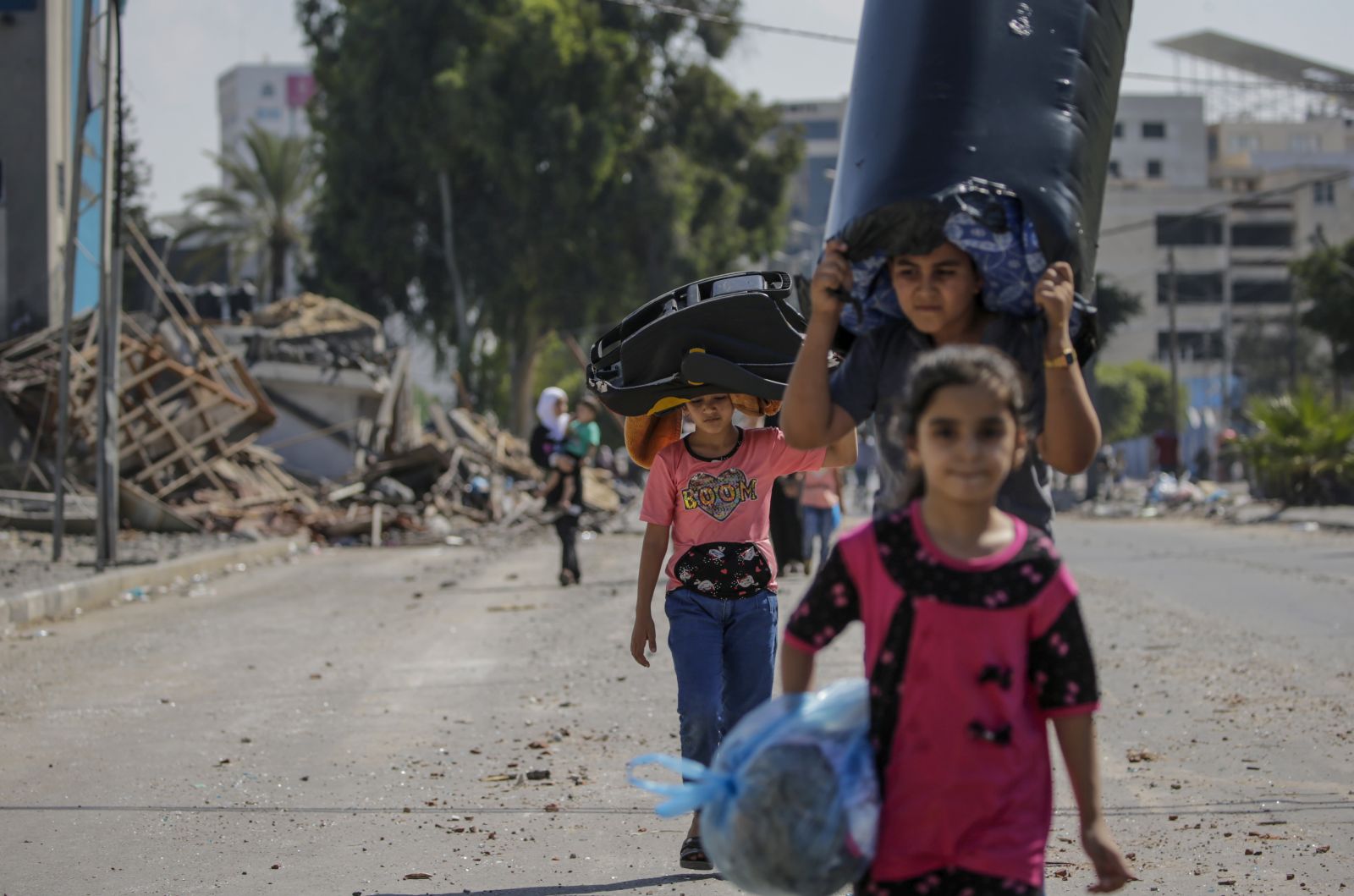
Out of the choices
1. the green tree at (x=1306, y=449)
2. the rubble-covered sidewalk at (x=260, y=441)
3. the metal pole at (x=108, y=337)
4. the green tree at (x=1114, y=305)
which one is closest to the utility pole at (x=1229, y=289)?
the green tree at (x=1114, y=305)

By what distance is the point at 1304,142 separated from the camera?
121m

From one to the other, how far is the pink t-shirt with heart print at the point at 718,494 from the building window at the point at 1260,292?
319 feet

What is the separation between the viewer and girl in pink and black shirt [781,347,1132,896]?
285cm

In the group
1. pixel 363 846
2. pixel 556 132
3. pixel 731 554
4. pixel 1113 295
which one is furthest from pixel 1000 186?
pixel 1113 295

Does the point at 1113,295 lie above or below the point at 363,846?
above

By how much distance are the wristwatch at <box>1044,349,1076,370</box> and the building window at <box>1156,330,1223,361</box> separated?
94731 mm

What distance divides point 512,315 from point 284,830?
4145 centimetres

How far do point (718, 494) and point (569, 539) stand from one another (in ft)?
34.6

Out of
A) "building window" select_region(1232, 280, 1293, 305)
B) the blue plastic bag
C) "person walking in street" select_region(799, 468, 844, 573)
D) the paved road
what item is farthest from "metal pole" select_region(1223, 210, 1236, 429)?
the blue plastic bag

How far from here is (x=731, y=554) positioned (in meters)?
5.16

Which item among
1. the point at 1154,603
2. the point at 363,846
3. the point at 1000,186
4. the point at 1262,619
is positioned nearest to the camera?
the point at 1000,186

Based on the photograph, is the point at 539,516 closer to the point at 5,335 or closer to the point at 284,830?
the point at 5,335

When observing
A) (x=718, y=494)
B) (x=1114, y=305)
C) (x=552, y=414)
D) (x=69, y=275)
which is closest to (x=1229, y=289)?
(x=1114, y=305)

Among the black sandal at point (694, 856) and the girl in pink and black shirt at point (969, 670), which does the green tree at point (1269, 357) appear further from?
the girl in pink and black shirt at point (969, 670)
